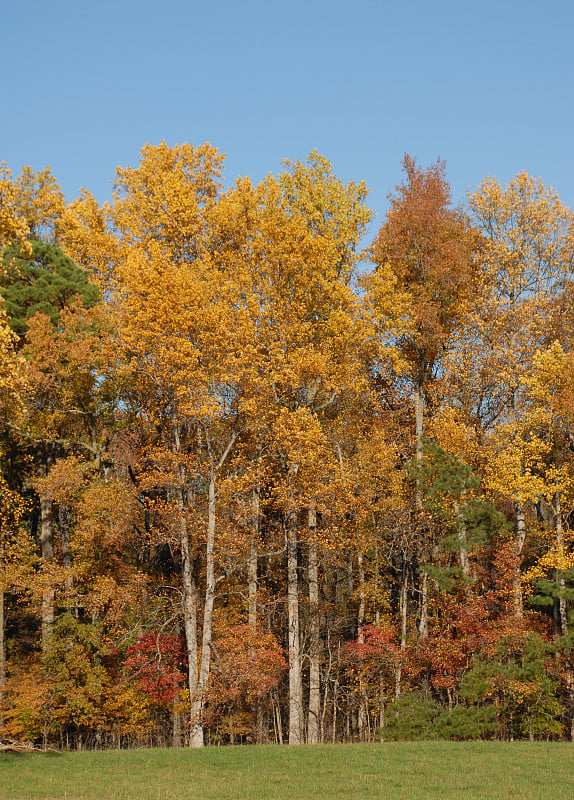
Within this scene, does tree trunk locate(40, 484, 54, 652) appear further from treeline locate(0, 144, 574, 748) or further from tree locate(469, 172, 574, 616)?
tree locate(469, 172, 574, 616)

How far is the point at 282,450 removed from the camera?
22.6 m

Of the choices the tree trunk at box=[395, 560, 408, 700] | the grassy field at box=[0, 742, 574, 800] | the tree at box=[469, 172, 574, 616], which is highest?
the tree at box=[469, 172, 574, 616]

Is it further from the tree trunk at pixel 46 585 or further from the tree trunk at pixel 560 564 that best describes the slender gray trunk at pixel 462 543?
the tree trunk at pixel 46 585

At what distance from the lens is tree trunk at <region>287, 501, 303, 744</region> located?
2119cm

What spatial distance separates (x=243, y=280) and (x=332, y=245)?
321 cm

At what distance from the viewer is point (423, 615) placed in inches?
922

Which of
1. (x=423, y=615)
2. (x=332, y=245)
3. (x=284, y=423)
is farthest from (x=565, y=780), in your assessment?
(x=332, y=245)

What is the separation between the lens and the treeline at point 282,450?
70.2ft

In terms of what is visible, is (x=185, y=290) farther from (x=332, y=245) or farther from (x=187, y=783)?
(x=187, y=783)

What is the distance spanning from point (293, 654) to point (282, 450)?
5.87 meters

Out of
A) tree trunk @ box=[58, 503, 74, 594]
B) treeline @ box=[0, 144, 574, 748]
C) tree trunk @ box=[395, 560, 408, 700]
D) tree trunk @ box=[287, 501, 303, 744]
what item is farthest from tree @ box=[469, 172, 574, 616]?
tree trunk @ box=[58, 503, 74, 594]

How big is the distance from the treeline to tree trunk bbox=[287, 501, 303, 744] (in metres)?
0.09

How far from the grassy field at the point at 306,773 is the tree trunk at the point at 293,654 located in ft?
9.75

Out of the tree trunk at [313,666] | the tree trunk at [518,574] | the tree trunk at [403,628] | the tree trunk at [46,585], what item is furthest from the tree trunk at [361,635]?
the tree trunk at [46,585]
